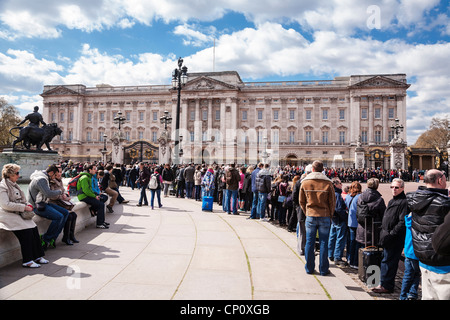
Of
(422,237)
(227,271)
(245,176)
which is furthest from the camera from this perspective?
(245,176)

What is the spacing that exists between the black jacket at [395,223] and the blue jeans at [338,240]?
1476 mm

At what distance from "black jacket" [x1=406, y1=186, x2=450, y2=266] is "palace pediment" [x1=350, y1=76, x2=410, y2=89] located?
5749 centimetres

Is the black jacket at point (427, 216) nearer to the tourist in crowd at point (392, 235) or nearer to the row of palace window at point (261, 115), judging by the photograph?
the tourist in crowd at point (392, 235)

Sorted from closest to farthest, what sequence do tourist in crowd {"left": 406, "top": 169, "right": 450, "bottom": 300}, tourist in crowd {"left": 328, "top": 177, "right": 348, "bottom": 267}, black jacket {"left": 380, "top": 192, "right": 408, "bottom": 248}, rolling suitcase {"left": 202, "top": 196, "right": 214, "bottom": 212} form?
tourist in crowd {"left": 406, "top": 169, "right": 450, "bottom": 300}
black jacket {"left": 380, "top": 192, "right": 408, "bottom": 248}
tourist in crowd {"left": 328, "top": 177, "right": 348, "bottom": 267}
rolling suitcase {"left": 202, "top": 196, "right": 214, "bottom": 212}

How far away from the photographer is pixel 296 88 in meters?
57.7

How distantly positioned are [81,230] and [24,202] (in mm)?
2899

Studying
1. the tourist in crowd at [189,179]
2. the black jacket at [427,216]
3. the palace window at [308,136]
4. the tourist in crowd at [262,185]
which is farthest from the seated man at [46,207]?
the palace window at [308,136]

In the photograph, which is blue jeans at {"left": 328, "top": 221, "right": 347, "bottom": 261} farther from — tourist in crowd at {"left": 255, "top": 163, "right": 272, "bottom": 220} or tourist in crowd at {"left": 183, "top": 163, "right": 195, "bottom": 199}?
tourist in crowd at {"left": 183, "top": 163, "right": 195, "bottom": 199}

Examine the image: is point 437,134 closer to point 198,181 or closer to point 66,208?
point 198,181

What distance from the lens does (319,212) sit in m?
5.15

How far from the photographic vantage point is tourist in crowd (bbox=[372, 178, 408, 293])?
4531 mm

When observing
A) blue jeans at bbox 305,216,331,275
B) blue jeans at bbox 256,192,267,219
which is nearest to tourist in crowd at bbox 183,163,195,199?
blue jeans at bbox 256,192,267,219
